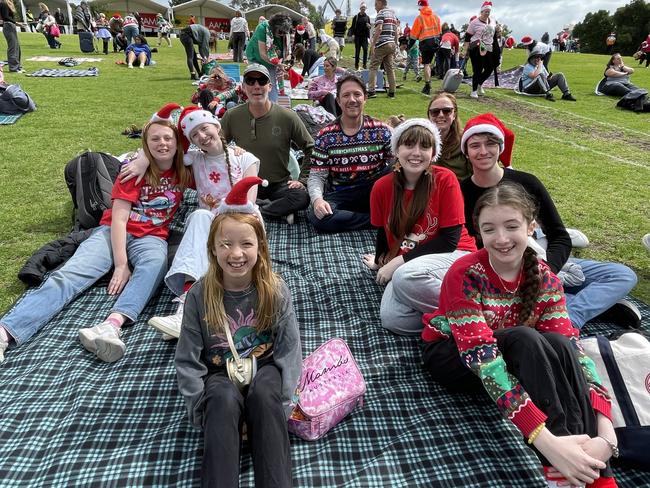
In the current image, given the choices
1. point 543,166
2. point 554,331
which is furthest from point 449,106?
point 543,166

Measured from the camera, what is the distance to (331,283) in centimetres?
390

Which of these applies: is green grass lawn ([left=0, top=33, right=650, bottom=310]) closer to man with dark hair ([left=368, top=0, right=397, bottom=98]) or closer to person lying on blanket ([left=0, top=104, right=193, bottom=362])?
person lying on blanket ([left=0, top=104, right=193, bottom=362])

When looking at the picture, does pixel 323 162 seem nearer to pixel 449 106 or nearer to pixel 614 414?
pixel 449 106

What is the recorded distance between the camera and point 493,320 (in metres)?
2.33

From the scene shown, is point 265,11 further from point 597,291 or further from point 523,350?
point 523,350

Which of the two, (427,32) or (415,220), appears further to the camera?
(427,32)

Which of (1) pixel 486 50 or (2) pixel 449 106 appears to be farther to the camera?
(1) pixel 486 50

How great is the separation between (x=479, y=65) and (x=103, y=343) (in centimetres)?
1214

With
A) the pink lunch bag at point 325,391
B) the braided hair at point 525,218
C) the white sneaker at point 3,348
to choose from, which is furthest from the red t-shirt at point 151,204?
the braided hair at point 525,218

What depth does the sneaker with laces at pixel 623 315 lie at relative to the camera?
3.18 metres

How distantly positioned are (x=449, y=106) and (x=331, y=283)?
1.87 m

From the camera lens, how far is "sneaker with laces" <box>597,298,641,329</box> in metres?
3.18

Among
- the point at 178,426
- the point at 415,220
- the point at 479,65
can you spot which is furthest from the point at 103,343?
the point at 479,65

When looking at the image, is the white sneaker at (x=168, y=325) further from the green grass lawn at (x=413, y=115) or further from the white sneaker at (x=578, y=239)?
the white sneaker at (x=578, y=239)
